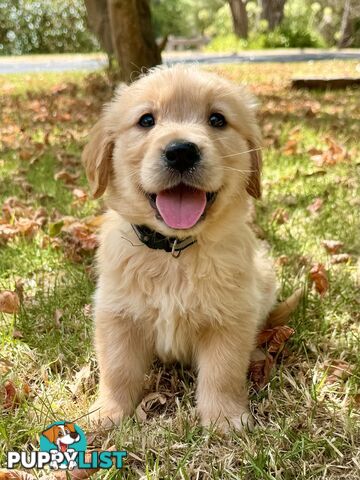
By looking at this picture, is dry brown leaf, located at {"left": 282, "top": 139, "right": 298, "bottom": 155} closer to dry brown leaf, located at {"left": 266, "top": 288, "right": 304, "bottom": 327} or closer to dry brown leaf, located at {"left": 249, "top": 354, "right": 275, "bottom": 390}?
dry brown leaf, located at {"left": 266, "top": 288, "right": 304, "bottom": 327}

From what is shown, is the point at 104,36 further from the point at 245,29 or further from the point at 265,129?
the point at 245,29

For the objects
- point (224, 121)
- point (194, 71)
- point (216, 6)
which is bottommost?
point (216, 6)

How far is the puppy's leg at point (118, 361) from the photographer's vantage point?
1877mm

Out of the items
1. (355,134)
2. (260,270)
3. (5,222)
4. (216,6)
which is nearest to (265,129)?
(355,134)

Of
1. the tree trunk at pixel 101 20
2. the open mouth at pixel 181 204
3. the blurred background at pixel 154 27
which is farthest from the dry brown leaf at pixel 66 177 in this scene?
the tree trunk at pixel 101 20

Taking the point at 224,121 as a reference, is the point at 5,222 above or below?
below

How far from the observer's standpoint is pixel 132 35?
218 inches

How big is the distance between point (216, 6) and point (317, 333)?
44502mm

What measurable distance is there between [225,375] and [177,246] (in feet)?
1.61

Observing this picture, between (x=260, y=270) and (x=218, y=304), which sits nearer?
(x=218, y=304)

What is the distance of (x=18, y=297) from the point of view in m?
2.36

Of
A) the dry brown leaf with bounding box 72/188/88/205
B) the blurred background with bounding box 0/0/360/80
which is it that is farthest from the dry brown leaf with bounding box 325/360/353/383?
the blurred background with bounding box 0/0/360/80

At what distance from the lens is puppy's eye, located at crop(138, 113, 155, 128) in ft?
6.40

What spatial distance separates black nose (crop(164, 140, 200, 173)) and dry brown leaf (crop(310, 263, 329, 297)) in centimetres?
115
